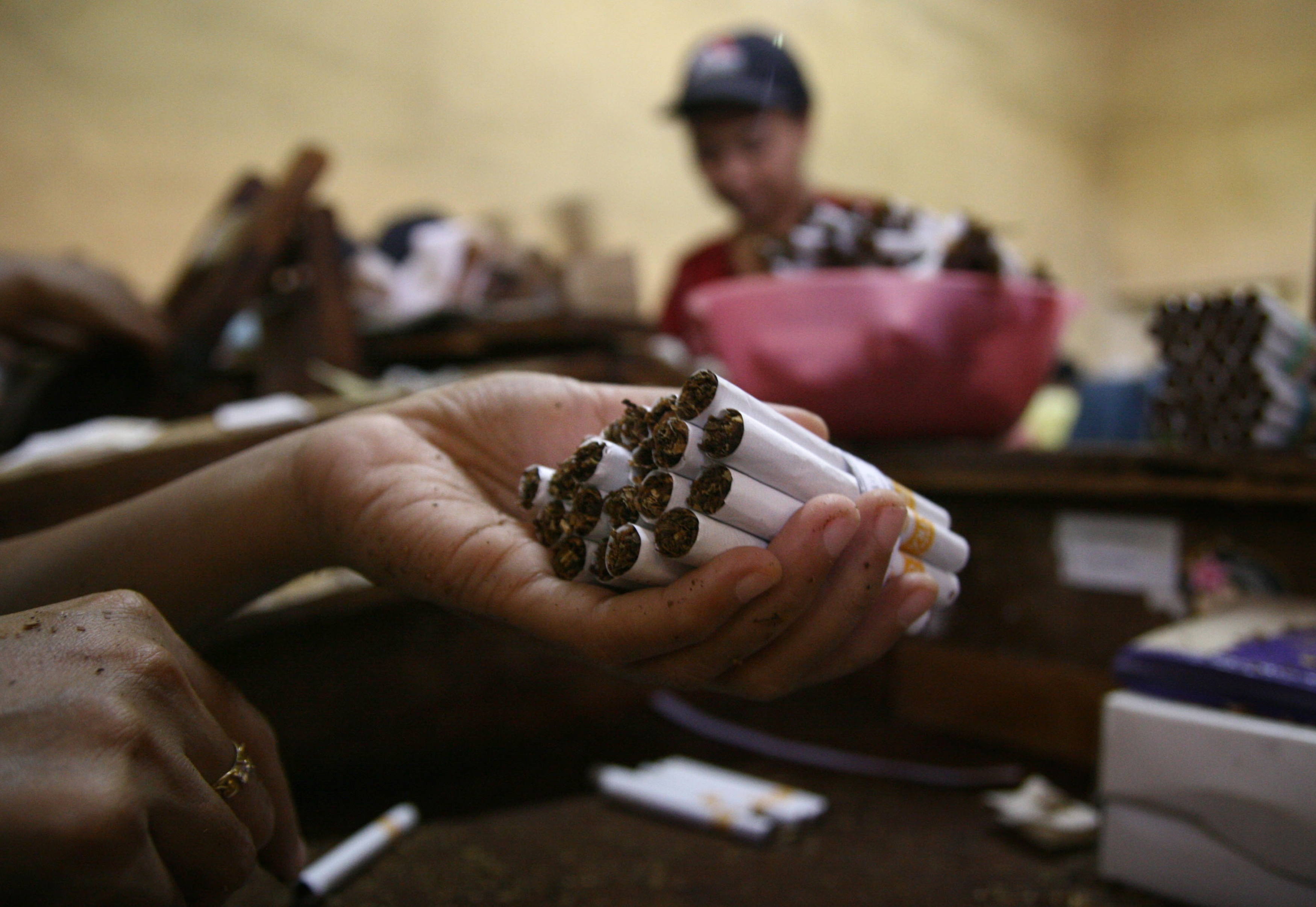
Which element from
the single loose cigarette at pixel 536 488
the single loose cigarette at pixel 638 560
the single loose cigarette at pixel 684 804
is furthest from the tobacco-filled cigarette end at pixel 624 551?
the single loose cigarette at pixel 684 804

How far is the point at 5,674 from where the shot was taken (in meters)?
0.42

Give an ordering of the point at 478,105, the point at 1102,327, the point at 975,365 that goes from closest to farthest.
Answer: the point at 975,365, the point at 1102,327, the point at 478,105

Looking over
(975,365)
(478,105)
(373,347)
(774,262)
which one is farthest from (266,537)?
(478,105)

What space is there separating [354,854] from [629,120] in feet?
11.3

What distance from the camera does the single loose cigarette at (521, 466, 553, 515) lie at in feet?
1.99

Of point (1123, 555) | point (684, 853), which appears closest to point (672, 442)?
point (684, 853)

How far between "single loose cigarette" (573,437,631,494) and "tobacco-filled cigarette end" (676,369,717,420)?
72mm

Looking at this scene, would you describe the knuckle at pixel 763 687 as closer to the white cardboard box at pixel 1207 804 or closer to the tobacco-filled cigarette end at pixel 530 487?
the tobacco-filled cigarette end at pixel 530 487

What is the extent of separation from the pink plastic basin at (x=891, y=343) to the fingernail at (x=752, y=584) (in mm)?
753

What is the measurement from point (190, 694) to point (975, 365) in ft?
3.92

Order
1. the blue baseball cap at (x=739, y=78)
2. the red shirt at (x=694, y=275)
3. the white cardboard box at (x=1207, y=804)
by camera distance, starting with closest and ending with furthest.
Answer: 1. the white cardboard box at (x=1207, y=804)
2. the blue baseball cap at (x=739, y=78)
3. the red shirt at (x=694, y=275)

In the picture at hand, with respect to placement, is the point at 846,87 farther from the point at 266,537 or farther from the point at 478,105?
the point at 266,537

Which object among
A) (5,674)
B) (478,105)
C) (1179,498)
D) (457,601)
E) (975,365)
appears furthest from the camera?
(478,105)

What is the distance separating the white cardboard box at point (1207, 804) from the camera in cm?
74
